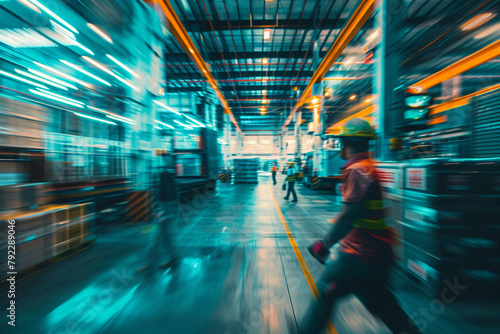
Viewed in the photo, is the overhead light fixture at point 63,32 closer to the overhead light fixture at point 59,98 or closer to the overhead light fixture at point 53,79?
the overhead light fixture at point 53,79

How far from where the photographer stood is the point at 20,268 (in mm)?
3473

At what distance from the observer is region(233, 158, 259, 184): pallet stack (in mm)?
20656

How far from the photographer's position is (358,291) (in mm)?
1604

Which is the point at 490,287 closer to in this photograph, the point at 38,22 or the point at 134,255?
the point at 134,255

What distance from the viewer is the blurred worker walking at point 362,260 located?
1554 mm

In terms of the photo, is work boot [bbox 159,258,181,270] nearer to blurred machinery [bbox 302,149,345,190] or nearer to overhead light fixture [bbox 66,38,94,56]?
overhead light fixture [bbox 66,38,94,56]

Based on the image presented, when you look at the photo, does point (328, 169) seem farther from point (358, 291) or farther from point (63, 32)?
point (63, 32)

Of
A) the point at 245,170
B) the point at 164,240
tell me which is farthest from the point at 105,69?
the point at 245,170

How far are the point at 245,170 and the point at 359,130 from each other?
1920 centimetres

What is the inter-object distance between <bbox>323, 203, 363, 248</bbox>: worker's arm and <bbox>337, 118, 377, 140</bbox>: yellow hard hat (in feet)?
1.74

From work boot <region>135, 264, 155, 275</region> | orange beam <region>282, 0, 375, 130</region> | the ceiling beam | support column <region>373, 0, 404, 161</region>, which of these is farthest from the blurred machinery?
work boot <region>135, 264, 155, 275</region>

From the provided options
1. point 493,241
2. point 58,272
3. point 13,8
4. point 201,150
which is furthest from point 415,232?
point 201,150

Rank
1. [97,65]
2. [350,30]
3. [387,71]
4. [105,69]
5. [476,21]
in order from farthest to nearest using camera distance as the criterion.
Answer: [105,69]
[97,65]
[350,30]
[476,21]
[387,71]

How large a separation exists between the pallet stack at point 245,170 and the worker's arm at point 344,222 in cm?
1884
